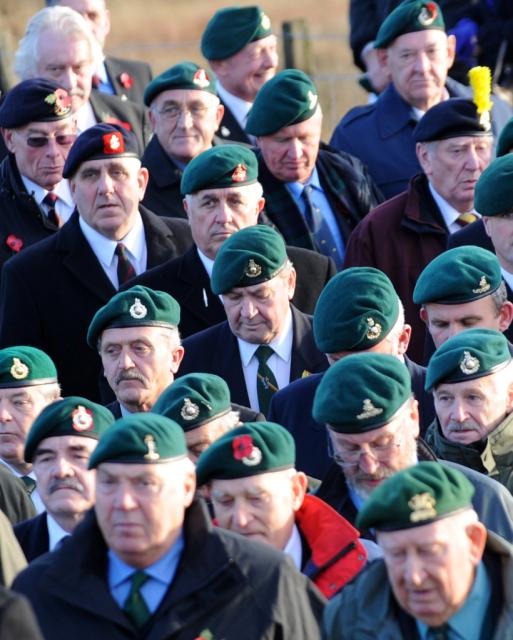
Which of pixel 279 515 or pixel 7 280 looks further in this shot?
pixel 7 280

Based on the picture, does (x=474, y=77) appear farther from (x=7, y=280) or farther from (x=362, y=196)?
(x=7, y=280)

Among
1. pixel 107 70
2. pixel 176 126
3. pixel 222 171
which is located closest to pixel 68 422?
pixel 222 171

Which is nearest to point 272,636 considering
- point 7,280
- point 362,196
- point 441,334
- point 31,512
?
point 31,512

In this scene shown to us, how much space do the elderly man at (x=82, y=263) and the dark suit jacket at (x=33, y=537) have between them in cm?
251

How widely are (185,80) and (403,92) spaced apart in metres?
1.32

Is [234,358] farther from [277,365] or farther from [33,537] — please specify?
[33,537]

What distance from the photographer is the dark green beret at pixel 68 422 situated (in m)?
9.50

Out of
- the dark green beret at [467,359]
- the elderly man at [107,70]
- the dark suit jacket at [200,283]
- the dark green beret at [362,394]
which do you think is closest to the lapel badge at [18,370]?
the dark suit jacket at [200,283]

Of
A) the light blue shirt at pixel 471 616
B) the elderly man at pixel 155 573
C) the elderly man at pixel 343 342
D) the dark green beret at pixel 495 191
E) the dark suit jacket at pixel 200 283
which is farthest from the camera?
the dark suit jacket at pixel 200 283

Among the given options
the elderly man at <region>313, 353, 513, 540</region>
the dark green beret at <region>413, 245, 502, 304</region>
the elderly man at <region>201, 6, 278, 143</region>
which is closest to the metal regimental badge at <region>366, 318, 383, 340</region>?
the dark green beret at <region>413, 245, 502, 304</region>

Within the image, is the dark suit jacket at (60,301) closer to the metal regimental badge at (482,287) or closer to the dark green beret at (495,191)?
the dark green beret at (495,191)

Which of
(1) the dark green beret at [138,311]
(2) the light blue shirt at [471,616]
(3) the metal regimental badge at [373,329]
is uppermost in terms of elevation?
(1) the dark green beret at [138,311]

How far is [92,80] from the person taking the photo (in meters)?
14.2

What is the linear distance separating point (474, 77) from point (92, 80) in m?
2.76
